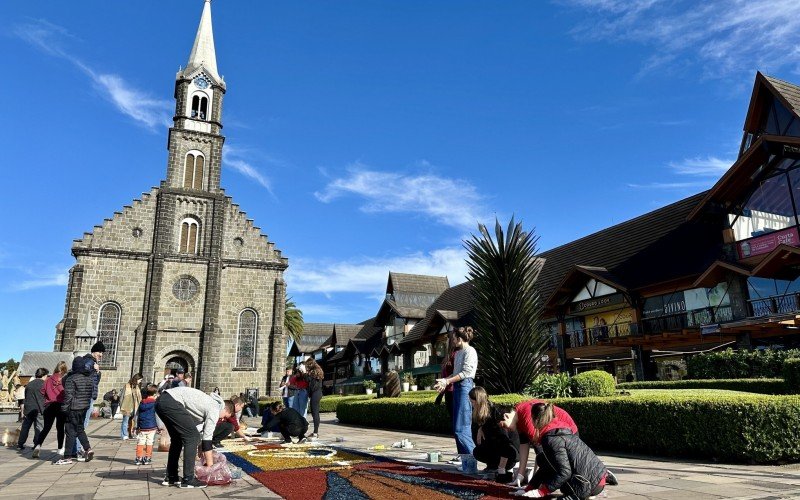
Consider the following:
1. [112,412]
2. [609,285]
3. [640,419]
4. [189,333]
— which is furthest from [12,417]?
[609,285]

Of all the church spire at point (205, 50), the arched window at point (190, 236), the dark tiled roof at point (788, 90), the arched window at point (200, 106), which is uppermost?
the church spire at point (205, 50)

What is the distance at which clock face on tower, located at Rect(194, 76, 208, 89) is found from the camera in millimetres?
37406

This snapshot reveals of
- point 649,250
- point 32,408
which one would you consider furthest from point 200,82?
point 649,250

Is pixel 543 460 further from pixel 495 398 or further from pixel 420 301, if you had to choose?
pixel 420 301

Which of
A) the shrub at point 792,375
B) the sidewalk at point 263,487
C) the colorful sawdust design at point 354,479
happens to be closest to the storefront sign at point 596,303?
the shrub at point 792,375

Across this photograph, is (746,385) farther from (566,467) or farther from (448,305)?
(448,305)

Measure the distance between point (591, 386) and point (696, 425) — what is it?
3643 mm

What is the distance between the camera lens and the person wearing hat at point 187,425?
6.51 m

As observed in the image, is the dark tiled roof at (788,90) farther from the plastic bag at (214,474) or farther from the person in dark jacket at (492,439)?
the plastic bag at (214,474)

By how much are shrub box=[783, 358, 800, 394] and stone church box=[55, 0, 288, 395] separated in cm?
2718

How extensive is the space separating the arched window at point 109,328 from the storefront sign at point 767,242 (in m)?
33.1

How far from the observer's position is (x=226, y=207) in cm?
A: 3522

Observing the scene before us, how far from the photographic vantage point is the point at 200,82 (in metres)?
37.6

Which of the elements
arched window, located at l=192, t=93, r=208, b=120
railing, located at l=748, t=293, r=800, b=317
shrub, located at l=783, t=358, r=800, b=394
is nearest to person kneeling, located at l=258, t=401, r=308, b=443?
shrub, located at l=783, t=358, r=800, b=394
